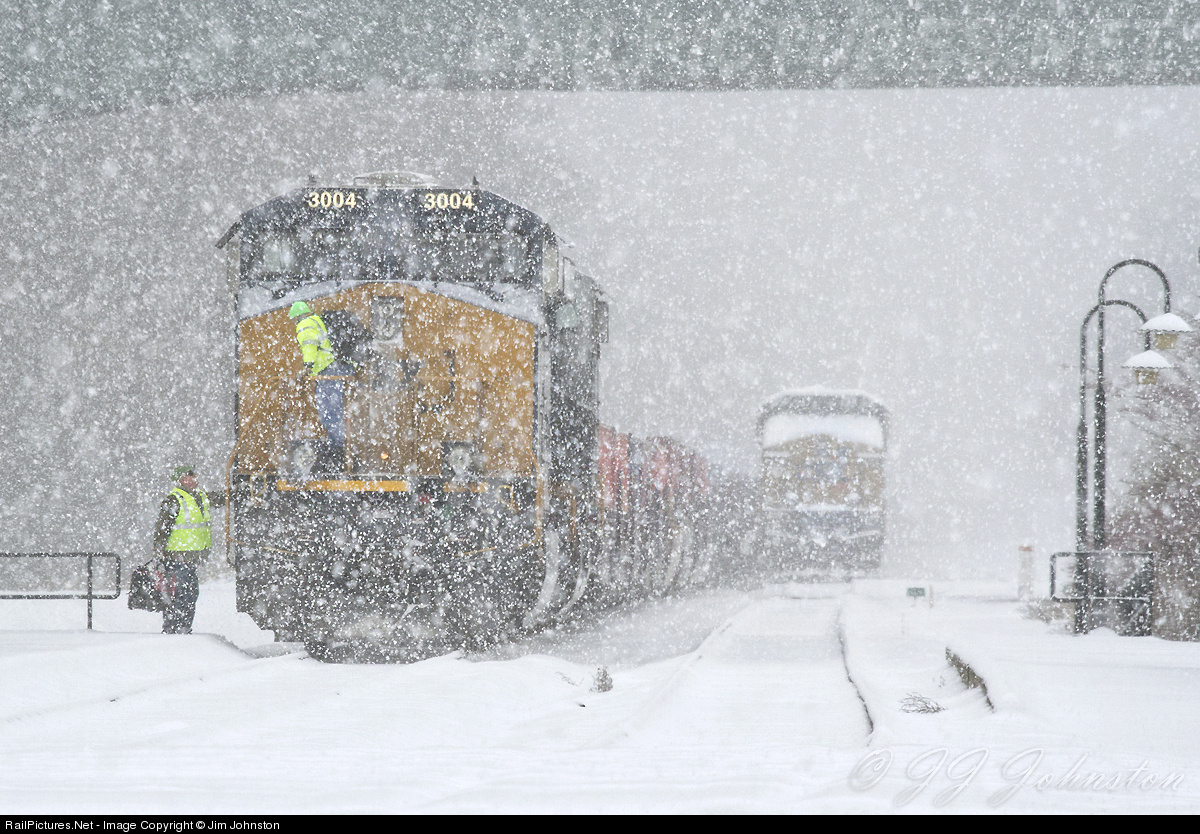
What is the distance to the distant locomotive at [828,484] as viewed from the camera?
31703mm

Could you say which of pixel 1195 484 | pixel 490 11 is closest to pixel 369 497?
pixel 490 11

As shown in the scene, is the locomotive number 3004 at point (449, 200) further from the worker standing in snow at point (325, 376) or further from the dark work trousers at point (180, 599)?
the dark work trousers at point (180, 599)

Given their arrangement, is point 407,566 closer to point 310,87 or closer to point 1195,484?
point 310,87

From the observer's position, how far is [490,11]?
1542 cm

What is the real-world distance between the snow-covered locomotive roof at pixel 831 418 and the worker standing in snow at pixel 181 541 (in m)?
20.4

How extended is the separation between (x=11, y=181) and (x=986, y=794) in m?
24.2

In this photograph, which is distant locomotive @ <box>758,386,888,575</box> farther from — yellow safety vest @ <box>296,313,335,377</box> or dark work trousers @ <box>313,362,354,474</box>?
yellow safety vest @ <box>296,313,335,377</box>

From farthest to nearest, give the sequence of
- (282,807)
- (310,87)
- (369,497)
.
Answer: (310,87) < (369,497) < (282,807)

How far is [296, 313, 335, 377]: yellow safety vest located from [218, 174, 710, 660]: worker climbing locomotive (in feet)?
0.08


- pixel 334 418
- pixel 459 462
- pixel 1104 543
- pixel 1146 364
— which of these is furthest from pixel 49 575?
pixel 1146 364

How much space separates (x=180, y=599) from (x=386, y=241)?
4079 millimetres

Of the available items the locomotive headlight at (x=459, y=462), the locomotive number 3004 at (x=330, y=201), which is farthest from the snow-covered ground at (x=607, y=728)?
the locomotive number 3004 at (x=330, y=201)

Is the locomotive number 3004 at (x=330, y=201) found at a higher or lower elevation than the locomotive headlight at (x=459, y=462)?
higher

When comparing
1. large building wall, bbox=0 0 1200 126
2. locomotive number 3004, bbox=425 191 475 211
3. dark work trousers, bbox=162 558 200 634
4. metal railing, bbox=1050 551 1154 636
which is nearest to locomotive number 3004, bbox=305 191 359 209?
locomotive number 3004, bbox=425 191 475 211
